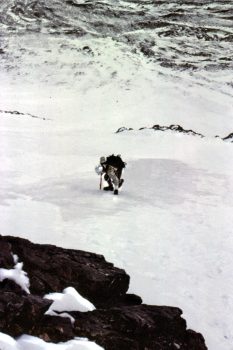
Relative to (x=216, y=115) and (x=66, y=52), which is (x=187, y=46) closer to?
(x=66, y=52)

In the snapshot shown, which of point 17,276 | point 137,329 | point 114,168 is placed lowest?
point 114,168

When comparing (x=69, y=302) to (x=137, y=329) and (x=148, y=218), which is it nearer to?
(x=137, y=329)

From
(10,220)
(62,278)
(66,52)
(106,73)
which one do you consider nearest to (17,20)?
(66,52)

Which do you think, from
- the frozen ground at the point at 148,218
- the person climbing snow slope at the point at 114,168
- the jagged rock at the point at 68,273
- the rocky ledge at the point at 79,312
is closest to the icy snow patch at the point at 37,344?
the rocky ledge at the point at 79,312

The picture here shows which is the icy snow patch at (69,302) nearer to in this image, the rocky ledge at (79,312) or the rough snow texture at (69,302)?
the rough snow texture at (69,302)

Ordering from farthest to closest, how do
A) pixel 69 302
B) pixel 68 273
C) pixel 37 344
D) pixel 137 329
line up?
pixel 68 273 → pixel 69 302 → pixel 137 329 → pixel 37 344

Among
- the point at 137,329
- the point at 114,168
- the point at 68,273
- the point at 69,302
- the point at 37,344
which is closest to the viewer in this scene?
the point at 37,344

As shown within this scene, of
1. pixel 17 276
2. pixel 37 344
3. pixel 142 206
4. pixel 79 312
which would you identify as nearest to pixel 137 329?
pixel 79 312
